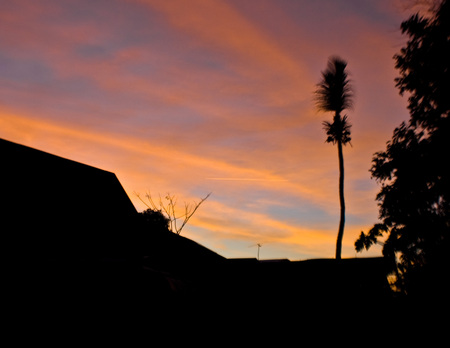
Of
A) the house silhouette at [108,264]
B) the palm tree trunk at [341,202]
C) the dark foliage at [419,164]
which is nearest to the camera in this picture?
the house silhouette at [108,264]

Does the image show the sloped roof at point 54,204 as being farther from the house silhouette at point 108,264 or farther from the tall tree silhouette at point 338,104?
the tall tree silhouette at point 338,104

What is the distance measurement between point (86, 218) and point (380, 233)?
1034 centimetres

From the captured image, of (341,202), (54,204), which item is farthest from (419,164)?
(54,204)

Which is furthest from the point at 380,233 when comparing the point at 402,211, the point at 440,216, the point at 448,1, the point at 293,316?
the point at 448,1

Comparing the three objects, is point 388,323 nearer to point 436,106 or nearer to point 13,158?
point 436,106

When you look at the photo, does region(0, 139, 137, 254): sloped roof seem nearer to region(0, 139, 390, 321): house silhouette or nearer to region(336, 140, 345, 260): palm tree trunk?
region(0, 139, 390, 321): house silhouette

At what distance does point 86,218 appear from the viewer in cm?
1138

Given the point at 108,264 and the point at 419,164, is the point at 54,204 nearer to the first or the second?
the point at 108,264

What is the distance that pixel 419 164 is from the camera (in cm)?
998

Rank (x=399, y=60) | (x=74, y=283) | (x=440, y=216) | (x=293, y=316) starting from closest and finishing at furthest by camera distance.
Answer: (x=74, y=283)
(x=440, y=216)
(x=293, y=316)
(x=399, y=60)

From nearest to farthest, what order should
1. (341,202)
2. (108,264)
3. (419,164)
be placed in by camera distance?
(108,264) → (419,164) → (341,202)

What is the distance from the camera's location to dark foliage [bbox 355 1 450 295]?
9508mm

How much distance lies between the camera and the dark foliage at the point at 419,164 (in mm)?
9508

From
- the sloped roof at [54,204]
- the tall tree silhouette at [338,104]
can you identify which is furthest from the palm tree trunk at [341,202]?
the sloped roof at [54,204]
